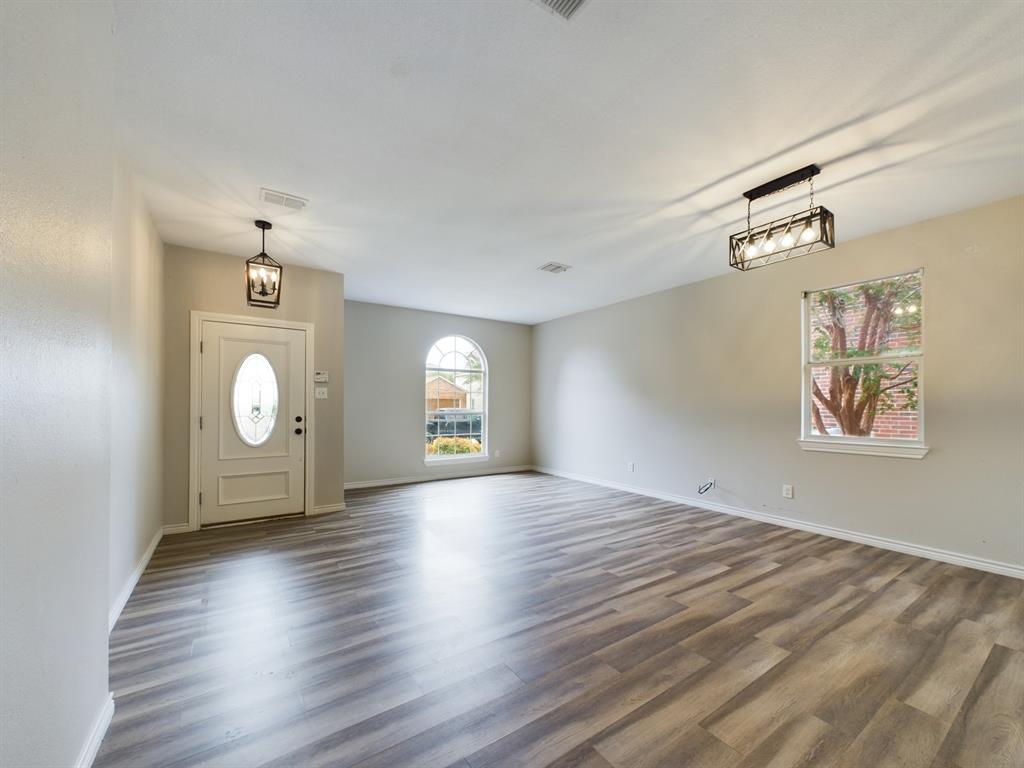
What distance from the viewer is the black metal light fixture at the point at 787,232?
2699mm

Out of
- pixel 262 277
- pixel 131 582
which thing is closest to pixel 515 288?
pixel 262 277

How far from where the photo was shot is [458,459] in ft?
23.2

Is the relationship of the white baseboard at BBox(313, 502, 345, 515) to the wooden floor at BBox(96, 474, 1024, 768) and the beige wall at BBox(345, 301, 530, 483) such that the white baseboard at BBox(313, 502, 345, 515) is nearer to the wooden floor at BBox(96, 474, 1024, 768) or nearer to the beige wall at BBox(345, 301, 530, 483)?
the wooden floor at BBox(96, 474, 1024, 768)

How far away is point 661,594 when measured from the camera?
9.08 ft

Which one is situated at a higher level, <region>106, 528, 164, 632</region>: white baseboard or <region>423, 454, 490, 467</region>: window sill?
<region>423, 454, 490, 467</region>: window sill

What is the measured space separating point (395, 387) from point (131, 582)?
3.96m

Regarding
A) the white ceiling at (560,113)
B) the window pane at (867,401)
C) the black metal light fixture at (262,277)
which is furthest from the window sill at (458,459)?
the window pane at (867,401)

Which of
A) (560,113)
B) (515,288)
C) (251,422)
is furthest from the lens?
(515,288)

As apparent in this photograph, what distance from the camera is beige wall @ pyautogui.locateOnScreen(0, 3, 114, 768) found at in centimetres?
96

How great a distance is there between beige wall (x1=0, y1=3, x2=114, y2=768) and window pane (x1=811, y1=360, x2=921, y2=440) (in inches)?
208

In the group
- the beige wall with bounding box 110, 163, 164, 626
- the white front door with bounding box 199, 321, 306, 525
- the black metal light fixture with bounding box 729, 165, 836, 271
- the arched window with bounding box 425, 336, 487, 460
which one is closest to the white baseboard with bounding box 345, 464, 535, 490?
the arched window with bounding box 425, 336, 487, 460

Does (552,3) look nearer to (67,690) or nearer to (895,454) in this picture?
(67,690)

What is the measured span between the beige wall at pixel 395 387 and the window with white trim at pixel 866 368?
4.68 meters

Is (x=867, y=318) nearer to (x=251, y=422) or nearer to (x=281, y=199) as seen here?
(x=281, y=199)
